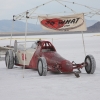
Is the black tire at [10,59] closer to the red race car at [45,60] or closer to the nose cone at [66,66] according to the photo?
the red race car at [45,60]

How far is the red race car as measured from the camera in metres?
10.9

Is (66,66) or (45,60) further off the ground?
(45,60)

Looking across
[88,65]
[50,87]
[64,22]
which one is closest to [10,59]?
[64,22]

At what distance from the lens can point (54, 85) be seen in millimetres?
9242

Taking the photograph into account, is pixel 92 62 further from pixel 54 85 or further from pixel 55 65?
pixel 54 85

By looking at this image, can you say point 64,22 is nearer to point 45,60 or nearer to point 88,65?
point 45,60

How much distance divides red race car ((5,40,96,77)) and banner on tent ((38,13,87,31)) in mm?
1030

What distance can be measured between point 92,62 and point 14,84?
11.3 feet

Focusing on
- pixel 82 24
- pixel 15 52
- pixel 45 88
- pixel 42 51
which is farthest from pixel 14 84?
pixel 15 52

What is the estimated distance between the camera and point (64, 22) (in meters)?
11.5

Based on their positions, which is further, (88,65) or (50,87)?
(88,65)

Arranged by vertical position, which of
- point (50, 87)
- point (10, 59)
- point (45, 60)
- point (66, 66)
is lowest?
point (50, 87)

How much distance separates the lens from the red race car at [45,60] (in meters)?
10.9

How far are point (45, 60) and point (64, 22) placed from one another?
1792mm
